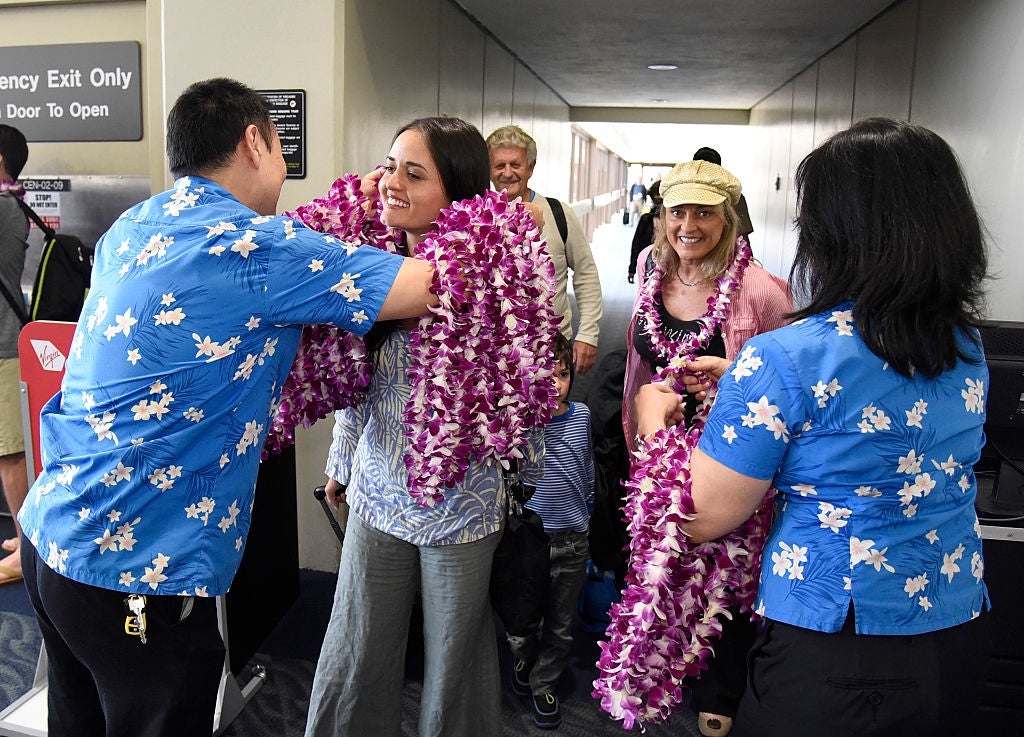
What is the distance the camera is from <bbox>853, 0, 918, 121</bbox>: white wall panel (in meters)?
4.75

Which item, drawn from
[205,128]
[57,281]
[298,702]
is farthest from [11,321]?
[205,128]

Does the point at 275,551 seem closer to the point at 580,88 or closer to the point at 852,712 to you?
the point at 852,712

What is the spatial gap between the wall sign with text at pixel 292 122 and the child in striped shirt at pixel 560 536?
58.0 inches

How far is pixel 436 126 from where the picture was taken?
1746 mm

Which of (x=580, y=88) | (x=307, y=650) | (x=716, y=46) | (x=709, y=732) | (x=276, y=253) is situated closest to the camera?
(x=276, y=253)

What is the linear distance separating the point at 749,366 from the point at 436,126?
0.90 meters

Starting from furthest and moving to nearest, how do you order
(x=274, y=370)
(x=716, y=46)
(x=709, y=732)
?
1. (x=716, y=46)
2. (x=709, y=732)
3. (x=274, y=370)

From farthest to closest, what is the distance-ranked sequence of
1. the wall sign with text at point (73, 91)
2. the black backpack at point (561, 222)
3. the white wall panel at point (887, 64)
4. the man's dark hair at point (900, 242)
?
the white wall panel at point (887, 64)
the wall sign with text at point (73, 91)
the black backpack at point (561, 222)
the man's dark hair at point (900, 242)

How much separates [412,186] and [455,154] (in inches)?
4.6

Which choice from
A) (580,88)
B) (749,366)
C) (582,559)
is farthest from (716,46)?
(749,366)

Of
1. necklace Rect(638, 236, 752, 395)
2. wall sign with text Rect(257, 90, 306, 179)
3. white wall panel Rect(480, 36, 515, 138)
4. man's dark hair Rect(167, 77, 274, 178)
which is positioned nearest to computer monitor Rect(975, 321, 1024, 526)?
necklace Rect(638, 236, 752, 395)

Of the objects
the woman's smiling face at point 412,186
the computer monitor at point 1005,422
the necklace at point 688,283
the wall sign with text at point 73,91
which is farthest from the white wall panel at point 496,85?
the woman's smiling face at point 412,186

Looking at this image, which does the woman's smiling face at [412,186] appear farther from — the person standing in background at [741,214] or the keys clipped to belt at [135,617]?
the person standing in background at [741,214]

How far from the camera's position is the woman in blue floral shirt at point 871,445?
47.5 inches
